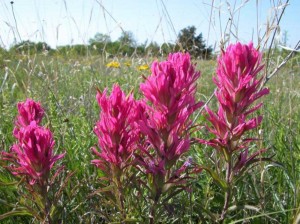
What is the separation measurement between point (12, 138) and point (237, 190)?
4.00 feet

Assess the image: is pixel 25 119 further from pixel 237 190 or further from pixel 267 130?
pixel 267 130

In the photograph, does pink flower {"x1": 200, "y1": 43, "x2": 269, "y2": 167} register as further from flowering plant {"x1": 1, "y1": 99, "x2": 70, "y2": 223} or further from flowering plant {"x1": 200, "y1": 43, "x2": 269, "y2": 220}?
flowering plant {"x1": 1, "y1": 99, "x2": 70, "y2": 223}

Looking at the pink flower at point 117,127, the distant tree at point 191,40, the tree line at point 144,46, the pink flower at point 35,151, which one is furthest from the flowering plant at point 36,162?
the distant tree at point 191,40

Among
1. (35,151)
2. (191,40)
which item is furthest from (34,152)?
(191,40)

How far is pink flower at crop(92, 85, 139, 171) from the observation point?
1.01 m

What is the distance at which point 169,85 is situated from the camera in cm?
98

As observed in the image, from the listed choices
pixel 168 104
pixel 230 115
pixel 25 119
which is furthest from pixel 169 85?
pixel 25 119

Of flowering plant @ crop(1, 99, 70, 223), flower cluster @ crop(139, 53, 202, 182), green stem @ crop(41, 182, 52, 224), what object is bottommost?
green stem @ crop(41, 182, 52, 224)

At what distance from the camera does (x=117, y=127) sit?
1.03 meters

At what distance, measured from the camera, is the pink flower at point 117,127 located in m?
1.01

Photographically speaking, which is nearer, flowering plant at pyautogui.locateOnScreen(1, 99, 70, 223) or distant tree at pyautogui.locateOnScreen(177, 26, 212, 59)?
flowering plant at pyautogui.locateOnScreen(1, 99, 70, 223)

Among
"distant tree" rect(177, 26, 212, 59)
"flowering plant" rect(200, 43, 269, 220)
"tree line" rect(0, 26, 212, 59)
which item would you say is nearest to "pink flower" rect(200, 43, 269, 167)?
"flowering plant" rect(200, 43, 269, 220)

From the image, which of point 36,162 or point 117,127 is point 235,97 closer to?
point 117,127

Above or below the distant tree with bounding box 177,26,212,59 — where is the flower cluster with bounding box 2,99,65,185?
below
